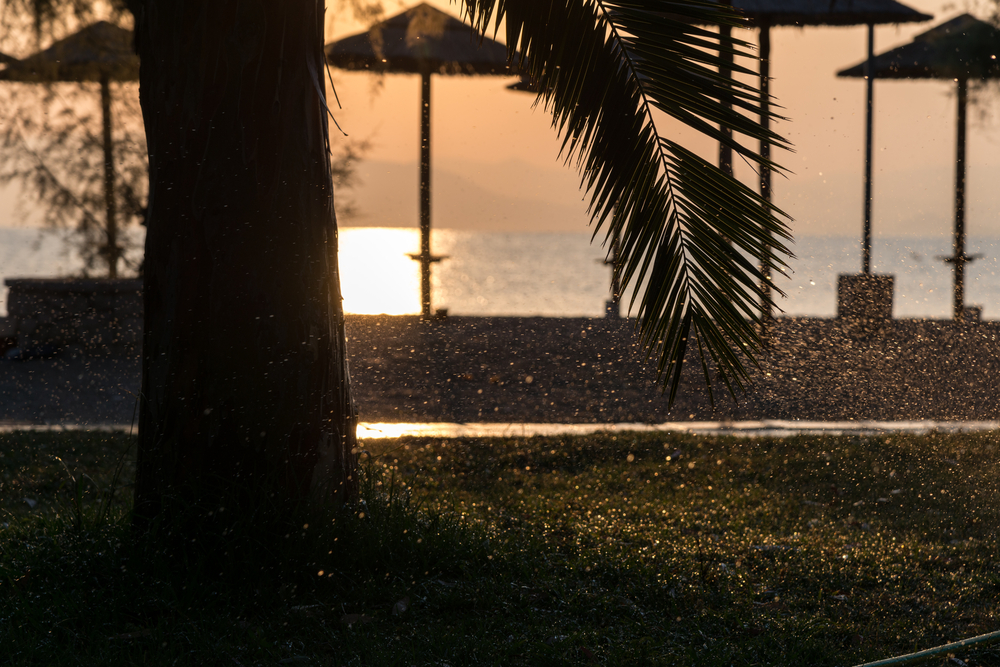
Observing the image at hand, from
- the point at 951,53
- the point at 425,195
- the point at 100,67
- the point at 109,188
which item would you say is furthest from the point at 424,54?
the point at 951,53

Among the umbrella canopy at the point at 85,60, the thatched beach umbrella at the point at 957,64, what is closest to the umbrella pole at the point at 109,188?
the umbrella canopy at the point at 85,60

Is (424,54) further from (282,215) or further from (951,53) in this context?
(282,215)

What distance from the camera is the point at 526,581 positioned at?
359 centimetres

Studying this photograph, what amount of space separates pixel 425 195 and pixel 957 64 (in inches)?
291

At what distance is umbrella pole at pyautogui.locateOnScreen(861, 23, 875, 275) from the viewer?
12.0m

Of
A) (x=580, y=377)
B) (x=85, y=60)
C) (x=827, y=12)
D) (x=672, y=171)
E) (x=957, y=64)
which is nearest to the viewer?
(x=672, y=171)

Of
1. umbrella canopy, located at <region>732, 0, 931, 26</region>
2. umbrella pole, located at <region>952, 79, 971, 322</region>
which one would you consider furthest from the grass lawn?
umbrella pole, located at <region>952, 79, 971, 322</region>

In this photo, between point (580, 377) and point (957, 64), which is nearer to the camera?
point (580, 377)

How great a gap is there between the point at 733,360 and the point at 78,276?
36.6 feet

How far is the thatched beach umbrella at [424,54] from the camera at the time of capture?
394 inches

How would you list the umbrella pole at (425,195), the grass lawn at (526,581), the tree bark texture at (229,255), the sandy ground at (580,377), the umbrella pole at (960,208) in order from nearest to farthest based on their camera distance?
the grass lawn at (526,581) → the tree bark texture at (229,255) → the sandy ground at (580,377) → the umbrella pole at (425,195) → the umbrella pole at (960,208)

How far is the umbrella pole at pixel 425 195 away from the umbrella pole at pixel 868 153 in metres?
6.17

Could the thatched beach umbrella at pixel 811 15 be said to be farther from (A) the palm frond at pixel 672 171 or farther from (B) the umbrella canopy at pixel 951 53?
(A) the palm frond at pixel 672 171

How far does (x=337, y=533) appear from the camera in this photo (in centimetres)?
355
